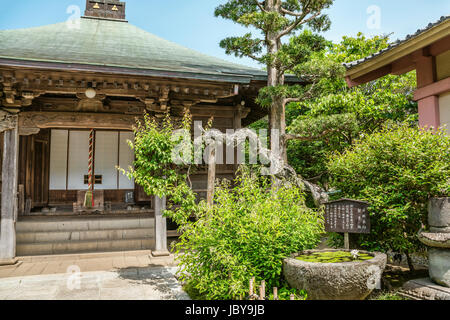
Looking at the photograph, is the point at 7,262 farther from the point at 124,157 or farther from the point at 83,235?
the point at 124,157

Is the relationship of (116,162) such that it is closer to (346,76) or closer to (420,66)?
(346,76)

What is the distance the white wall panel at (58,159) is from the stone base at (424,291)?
1190 centimetres

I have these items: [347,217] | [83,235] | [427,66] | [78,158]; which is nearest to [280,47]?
[427,66]

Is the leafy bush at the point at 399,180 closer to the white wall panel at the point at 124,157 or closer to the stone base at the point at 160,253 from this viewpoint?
the stone base at the point at 160,253

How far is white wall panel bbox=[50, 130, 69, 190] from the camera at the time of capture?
12836 millimetres

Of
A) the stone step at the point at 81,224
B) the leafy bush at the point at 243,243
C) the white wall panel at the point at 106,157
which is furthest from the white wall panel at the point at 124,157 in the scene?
the leafy bush at the point at 243,243

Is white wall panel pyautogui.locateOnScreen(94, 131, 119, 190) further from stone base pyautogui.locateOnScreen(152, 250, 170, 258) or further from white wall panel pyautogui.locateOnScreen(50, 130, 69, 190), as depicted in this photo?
stone base pyautogui.locateOnScreen(152, 250, 170, 258)

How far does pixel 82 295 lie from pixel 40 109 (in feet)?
18.4

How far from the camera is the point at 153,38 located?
1235 cm

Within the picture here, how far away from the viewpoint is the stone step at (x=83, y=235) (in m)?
8.84

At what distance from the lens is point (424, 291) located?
467 centimetres

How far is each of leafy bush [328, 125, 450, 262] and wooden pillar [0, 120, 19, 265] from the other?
717 centimetres

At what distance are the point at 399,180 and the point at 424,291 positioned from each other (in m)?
1.69

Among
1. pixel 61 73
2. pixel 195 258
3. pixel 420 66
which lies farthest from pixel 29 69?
pixel 420 66
